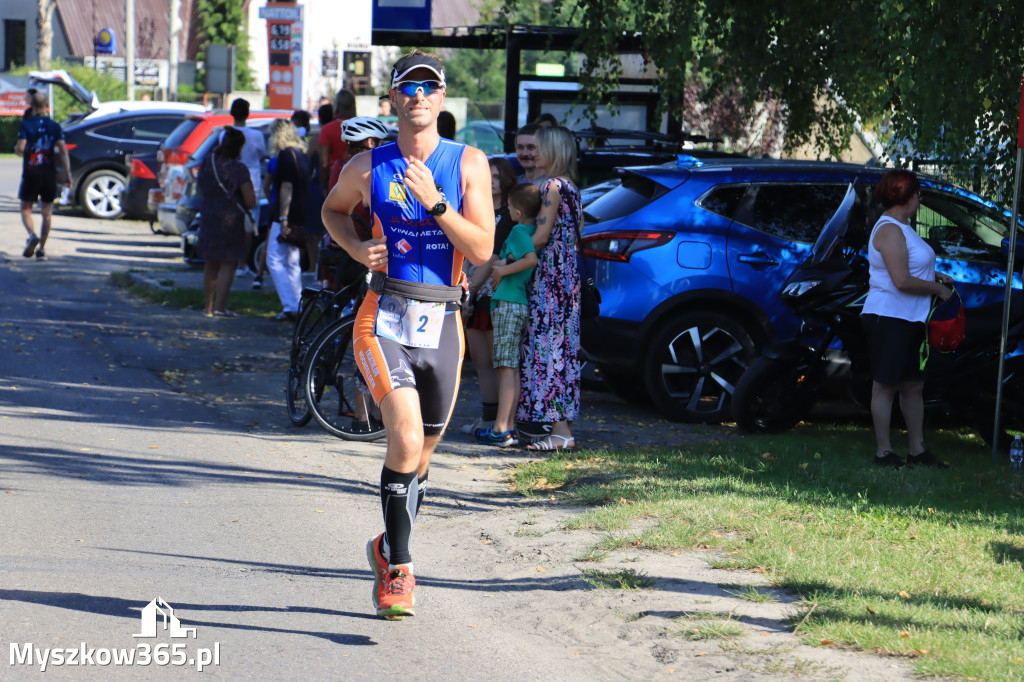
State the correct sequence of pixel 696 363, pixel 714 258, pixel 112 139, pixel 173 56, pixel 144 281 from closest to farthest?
pixel 714 258, pixel 696 363, pixel 144 281, pixel 112 139, pixel 173 56

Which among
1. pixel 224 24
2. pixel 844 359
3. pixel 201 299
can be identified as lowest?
pixel 201 299

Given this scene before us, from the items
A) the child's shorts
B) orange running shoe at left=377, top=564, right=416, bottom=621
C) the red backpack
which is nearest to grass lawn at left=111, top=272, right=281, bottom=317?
the child's shorts

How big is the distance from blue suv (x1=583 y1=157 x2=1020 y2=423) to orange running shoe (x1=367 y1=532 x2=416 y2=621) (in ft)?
14.1

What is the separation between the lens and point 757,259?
353 inches

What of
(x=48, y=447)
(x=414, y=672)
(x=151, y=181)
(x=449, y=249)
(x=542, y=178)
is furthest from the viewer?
(x=151, y=181)

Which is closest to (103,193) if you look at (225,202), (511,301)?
(225,202)

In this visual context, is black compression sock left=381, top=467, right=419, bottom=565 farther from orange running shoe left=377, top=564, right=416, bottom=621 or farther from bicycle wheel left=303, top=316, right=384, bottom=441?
bicycle wheel left=303, top=316, right=384, bottom=441

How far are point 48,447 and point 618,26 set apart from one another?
19.5 ft

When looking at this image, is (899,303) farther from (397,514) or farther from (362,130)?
(397,514)

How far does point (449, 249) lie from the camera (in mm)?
4930

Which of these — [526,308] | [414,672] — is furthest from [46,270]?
[414,672]

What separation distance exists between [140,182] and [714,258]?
15433mm

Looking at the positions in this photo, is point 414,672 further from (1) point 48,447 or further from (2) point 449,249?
(1) point 48,447

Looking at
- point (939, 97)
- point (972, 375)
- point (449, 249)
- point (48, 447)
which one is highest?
point (939, 97)
